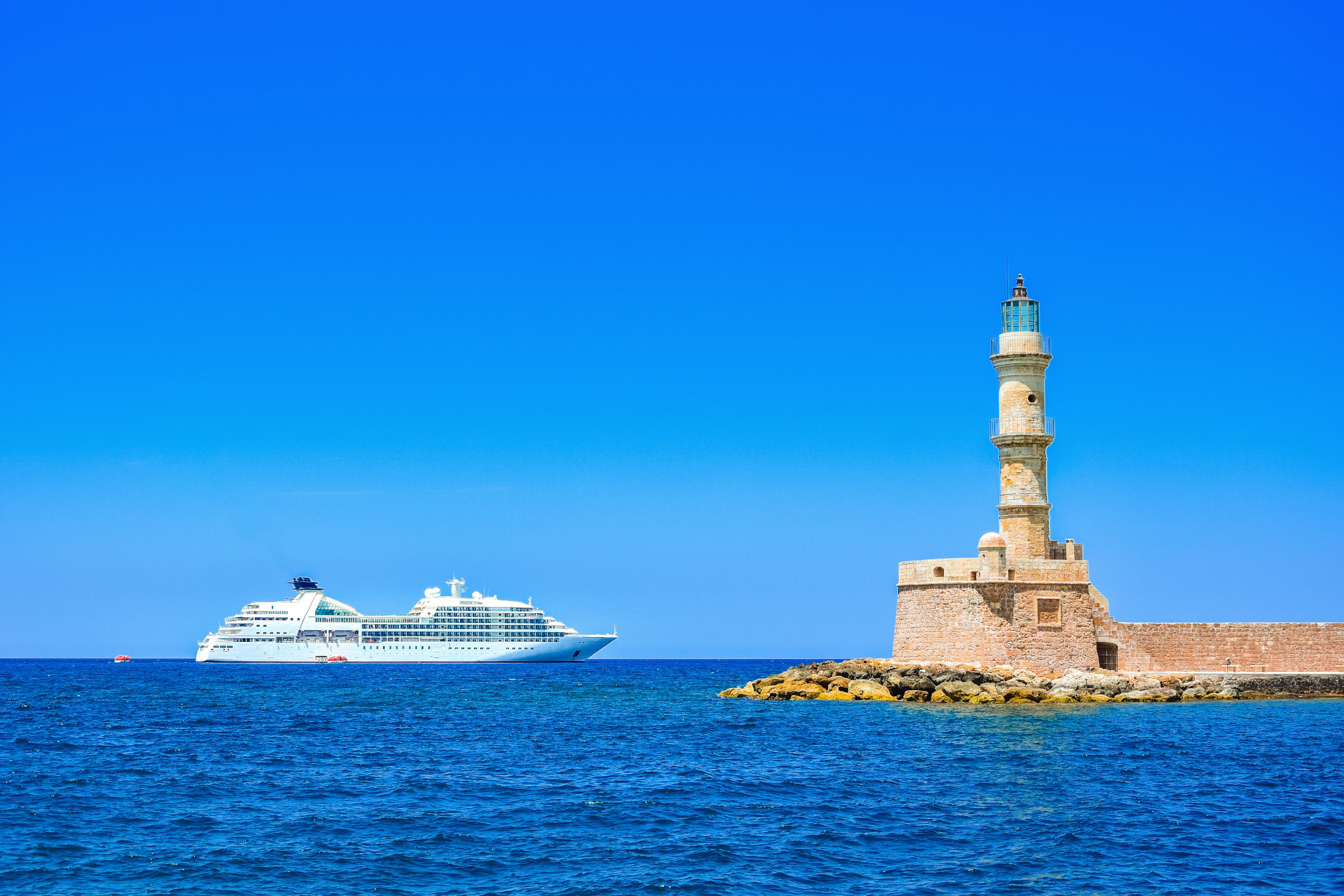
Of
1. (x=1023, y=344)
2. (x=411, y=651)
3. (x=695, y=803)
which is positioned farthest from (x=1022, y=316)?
(x=411, y=651)

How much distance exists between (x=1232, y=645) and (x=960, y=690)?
301 inches

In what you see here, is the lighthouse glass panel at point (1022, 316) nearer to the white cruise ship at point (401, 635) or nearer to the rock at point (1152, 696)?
the rock at point (1152, 696)

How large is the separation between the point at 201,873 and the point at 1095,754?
518 inches

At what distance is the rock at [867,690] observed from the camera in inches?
1171

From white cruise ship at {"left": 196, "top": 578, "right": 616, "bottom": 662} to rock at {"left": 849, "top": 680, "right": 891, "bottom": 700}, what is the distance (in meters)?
51.8

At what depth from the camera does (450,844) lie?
12805mm

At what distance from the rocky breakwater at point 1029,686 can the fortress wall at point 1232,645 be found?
0.57 metres

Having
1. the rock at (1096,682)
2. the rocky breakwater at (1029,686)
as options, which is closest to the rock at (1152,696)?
the rocky breakwater at (1029,686)

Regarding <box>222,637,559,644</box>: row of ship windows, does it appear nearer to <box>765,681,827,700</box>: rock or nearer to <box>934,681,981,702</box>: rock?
<box>765,681,827,700</box>: rock

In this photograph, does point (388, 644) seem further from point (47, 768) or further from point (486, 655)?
point (47, 768)

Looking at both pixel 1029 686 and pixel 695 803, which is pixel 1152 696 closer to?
pixel 1029 686

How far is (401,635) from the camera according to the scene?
8038 centimetres

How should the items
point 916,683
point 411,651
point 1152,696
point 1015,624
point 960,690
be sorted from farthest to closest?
point 411,651
point 916,683
point 1015,624
point 1152,696
point 960,690

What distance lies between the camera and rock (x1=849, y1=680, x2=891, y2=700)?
29.8 metres
